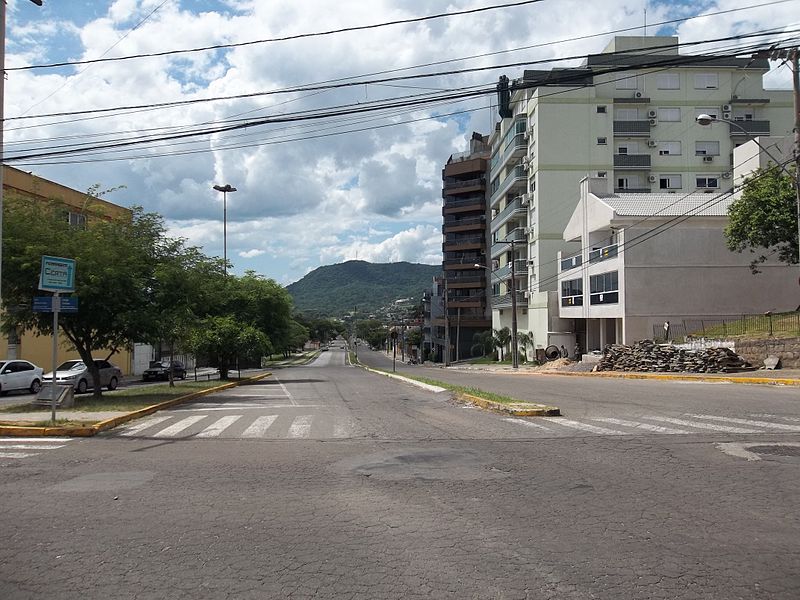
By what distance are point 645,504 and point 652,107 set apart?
64222 millimetres

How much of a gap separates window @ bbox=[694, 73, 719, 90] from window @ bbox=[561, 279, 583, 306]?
86.1 feet

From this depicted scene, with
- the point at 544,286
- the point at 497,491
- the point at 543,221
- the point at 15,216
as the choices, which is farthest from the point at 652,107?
the point at 497,491

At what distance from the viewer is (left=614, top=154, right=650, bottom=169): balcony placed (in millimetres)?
63750

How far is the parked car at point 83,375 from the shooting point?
2953cm

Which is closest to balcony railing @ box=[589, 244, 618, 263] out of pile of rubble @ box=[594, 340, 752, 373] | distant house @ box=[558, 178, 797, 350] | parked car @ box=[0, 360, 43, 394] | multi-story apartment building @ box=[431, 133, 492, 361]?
distant house @ box=[558, 178, 797, 350]

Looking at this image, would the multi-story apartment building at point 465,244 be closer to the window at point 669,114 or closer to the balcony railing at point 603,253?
the window at point 669,114


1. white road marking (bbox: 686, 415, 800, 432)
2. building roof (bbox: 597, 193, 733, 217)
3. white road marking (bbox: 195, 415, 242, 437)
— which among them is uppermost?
building roof (bbox: 597, 193, 733, 217)

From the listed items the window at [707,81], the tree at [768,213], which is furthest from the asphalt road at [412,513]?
the window at [707,81]

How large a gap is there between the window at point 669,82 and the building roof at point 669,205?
72.8 feet

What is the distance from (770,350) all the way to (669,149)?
41676 mm

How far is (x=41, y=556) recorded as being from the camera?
5.67 metres

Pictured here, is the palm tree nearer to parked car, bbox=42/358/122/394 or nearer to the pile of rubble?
the pile of rubble

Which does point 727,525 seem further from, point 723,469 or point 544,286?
point 544,286

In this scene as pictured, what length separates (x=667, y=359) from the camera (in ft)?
108
